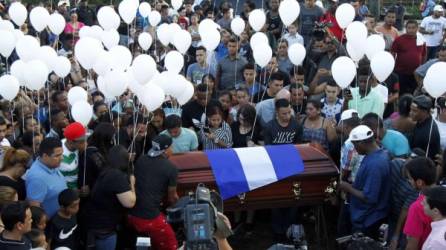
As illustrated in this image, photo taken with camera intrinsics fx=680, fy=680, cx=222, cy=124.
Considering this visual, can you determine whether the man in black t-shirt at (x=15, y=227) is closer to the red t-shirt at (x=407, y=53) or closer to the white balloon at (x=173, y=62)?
the white balloon at (x=173, y=62)

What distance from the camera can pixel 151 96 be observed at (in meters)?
6.02

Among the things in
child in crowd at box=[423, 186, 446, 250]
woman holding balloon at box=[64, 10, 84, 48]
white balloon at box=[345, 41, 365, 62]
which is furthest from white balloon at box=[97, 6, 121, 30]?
child in crowd at box=[423, 186, 446, 250]

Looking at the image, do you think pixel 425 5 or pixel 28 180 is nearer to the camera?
pixel 28 180

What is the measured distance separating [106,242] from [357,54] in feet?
12.2

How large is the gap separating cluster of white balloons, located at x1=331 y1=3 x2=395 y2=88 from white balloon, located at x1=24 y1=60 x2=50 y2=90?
9.15 ft

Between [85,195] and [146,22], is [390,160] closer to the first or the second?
[85,195]

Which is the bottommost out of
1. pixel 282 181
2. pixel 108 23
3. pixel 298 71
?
pixel 282 181

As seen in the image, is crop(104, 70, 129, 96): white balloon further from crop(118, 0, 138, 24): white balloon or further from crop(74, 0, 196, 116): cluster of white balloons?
crop(118, 0, 138, 24): white balloon

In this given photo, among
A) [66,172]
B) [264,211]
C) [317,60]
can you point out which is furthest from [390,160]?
[317,60]

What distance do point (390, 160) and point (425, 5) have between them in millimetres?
9527

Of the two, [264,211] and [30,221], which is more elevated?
[30,221]

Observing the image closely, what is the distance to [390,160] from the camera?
5121 mm

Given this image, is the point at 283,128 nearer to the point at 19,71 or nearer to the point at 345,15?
the point at 19,71

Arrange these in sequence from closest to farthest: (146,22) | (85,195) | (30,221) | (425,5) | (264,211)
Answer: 1. (30,221)
2. (85,195)
3. (264,211)
4. (146,22)
5. (425,5)
